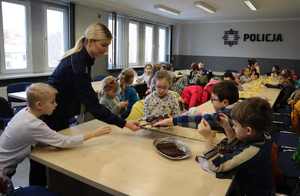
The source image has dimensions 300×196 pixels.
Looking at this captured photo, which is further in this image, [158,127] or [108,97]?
[108,97]

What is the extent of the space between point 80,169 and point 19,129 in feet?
1.38

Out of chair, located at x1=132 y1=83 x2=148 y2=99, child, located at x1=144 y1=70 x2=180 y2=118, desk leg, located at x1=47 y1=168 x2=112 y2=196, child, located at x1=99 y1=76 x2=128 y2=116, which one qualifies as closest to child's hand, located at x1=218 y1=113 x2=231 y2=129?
child, located at x1=144 y1=70 x2=180 y2=118

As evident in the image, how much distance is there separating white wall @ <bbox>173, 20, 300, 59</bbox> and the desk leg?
9179 millimetres

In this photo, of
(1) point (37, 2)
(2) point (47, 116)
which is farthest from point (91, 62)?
(1) point (37, 2)

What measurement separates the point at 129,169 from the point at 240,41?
9.54 m

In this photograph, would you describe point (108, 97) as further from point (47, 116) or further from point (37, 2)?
point (37, 2)

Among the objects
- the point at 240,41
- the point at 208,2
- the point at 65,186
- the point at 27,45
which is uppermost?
the point at 208,2

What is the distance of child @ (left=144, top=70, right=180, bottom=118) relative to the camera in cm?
238

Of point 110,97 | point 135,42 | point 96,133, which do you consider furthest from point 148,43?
point 96,133

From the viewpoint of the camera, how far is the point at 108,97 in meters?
3.03

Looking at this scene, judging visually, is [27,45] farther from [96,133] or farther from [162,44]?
[162,44]

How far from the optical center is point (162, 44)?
1025 cm

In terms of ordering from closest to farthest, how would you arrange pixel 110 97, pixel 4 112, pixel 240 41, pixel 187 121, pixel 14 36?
1. pixel 187 121
2. pixel 110 97
3. pixel 4 112
4. pixel 14 36
5. pixel 240 41

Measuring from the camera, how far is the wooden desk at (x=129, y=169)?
44.8 inches
